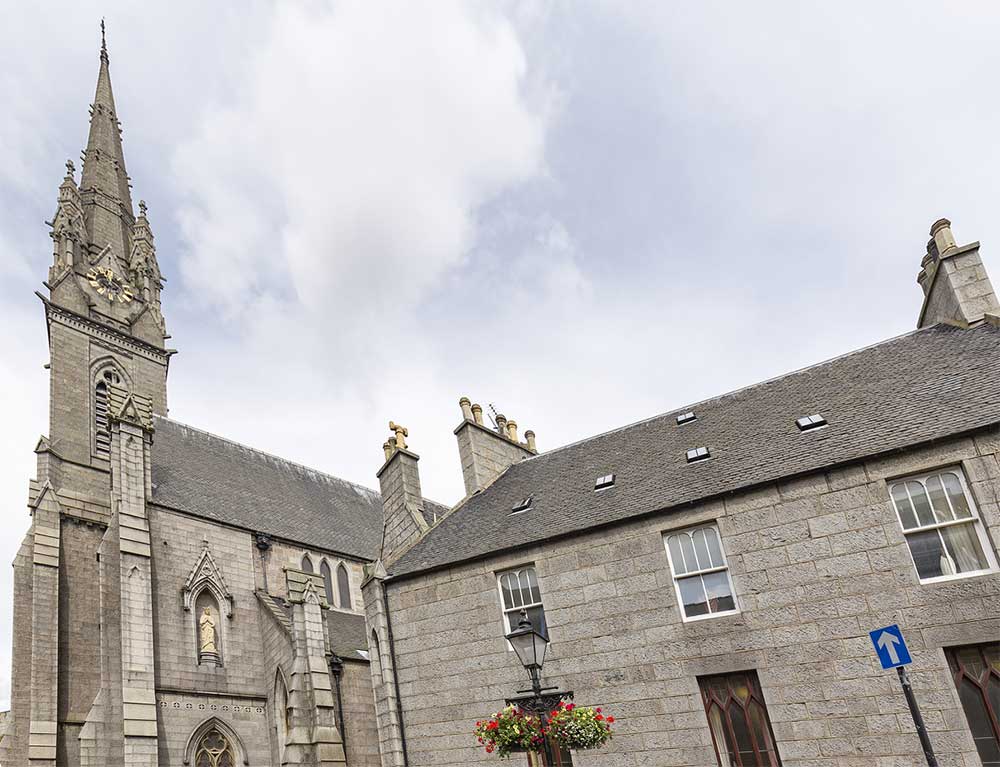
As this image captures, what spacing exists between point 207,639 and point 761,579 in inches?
699

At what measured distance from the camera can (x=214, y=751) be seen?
817 inches

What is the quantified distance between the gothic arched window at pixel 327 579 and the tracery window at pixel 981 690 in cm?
2226

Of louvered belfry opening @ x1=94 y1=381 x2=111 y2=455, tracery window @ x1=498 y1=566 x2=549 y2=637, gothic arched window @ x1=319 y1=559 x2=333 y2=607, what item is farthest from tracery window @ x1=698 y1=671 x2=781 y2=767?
louvered belfry opening @ x1=94 y1=381 x2=111 y2=455

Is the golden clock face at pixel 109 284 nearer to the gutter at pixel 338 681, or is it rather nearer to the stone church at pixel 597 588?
the stone church at pixel 597 588

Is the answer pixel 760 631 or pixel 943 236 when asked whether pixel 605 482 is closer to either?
pixel 760 631

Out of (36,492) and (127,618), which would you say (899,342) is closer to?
(127,618)

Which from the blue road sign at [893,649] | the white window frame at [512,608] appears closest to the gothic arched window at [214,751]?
the white window frame at [512,608]

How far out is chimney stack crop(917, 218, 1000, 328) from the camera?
15.0 m

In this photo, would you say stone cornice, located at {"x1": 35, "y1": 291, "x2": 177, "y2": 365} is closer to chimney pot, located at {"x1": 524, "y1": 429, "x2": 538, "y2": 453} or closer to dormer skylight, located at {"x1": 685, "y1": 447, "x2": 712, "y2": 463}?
chimney pot, located at {"x1": 524, "y1": 429, "x2": 538, "y2": 453}

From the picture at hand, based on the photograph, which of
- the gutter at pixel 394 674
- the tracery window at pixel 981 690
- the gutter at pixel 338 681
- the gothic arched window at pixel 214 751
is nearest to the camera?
the tracery window at pixel 981 690

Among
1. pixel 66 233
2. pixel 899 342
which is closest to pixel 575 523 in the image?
pixel 899 342

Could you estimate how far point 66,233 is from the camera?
110 feet

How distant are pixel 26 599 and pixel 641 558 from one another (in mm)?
20608

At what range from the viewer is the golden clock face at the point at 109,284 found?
32.8m
